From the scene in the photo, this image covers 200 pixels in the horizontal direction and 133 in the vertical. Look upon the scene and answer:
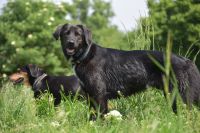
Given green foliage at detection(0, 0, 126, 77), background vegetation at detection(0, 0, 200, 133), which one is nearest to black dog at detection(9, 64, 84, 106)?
background vegetation at detection(0, 0, 200, 133)

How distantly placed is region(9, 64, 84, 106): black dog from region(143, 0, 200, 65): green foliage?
59.1 ft

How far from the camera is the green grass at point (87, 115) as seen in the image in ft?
20.1

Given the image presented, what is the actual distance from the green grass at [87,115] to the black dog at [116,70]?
307 millimetres

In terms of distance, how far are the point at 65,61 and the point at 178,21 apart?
8.75 metres

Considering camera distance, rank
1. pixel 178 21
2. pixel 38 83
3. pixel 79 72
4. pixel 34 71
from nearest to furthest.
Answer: pixel 79 72
pixel 38 83
pixel 34 71
pixel 178 21

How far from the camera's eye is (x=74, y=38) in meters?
9.06

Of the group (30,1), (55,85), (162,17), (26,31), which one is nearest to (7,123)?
(55,85)

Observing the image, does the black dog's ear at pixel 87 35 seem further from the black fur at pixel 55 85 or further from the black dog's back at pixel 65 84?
the black dog's back at pixel 65 84

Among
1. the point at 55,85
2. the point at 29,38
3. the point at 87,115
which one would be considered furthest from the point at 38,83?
the point at 29,38

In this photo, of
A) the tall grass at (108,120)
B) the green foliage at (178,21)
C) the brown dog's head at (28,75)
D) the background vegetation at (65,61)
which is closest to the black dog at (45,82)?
the brown dog's head at (28,75)

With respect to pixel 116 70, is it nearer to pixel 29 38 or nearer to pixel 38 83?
pixel 38 83

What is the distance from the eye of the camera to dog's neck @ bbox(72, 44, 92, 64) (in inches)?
353

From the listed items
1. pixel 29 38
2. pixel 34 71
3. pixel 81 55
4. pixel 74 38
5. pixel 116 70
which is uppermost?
pixel 74 38

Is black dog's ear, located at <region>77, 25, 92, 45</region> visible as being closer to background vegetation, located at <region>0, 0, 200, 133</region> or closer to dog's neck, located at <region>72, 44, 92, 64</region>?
dog's neck, located at <region>72, 44, 92, 64</region>
